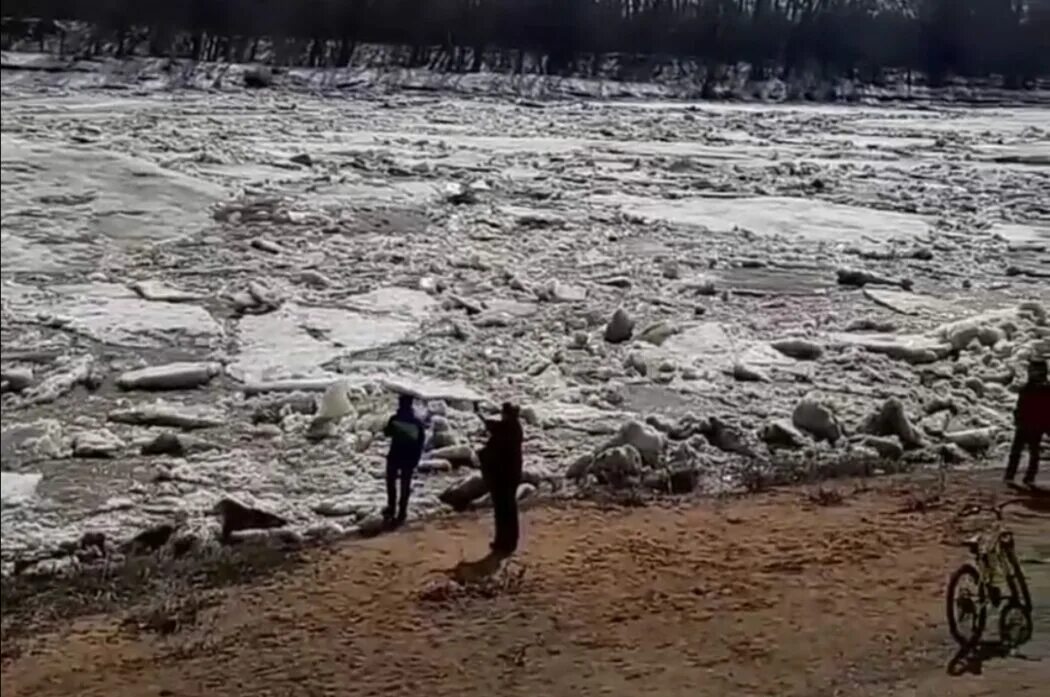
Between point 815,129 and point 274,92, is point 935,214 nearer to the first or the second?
point 815,129

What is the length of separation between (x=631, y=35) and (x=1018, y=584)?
573mm

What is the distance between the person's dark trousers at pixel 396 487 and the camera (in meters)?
0.74

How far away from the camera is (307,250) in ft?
2.76

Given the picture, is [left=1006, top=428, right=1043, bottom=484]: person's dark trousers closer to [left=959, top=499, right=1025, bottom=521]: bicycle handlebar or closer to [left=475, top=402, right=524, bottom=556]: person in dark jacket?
[left=959, top=499, right=1025, bottom=521]: bicycle handlebar

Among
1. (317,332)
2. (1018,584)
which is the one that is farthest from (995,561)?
(317,332)

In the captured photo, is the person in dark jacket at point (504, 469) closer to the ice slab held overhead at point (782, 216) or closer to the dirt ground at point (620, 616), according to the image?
the dirt ground at point (620, 616)

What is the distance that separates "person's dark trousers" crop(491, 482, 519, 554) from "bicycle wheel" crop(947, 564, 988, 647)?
0.40 metres

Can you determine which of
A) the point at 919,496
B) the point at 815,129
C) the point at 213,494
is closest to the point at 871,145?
the point at 815,129

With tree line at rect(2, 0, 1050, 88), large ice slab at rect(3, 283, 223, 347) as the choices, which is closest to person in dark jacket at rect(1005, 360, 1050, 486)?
tree line at rect(2, 0, 1050, 88)

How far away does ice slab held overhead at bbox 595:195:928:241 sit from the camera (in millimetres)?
1145

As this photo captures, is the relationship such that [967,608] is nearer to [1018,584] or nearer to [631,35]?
[1018,584]

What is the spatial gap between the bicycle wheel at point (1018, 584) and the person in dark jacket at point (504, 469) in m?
0.44

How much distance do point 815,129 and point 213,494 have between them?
0.57 meters

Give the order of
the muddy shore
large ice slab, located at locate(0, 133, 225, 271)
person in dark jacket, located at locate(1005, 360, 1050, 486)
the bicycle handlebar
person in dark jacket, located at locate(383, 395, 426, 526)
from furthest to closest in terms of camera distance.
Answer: the bicycle handlebar
person in dark jacket, located at locate(1005, 360, 1050, 486)
person in dark jacket, located at locate(383, 395, 426, 526)
the muddy shore
large ice slab, located at locate(0, 133, 225, 271)
